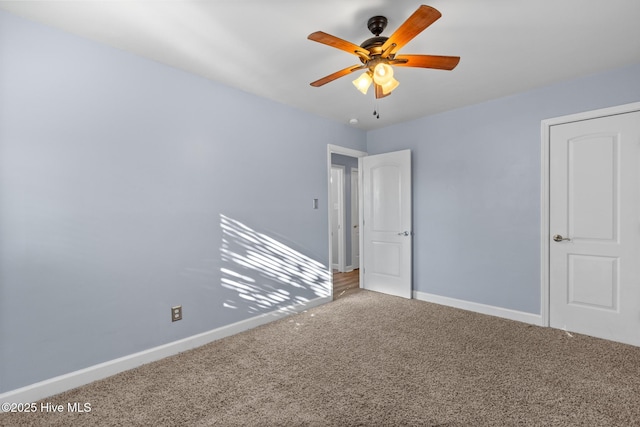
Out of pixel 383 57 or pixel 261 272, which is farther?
pixel 261 272

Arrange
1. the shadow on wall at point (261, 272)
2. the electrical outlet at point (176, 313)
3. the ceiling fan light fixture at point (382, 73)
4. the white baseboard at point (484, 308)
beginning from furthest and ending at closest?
the white baseboard at point (484, 308) < the shadow on wall at point (261, 272) < the electrical outlet at point (176, 313) < the ceiling fan light fixture at point (382, 73)

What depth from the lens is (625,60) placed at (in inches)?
103

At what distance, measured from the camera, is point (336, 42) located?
5.77 feet

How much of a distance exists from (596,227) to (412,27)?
2.68 metres

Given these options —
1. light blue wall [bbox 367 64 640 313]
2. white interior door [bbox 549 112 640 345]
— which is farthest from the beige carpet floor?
light blue wall [bbox 367 64 640 313]

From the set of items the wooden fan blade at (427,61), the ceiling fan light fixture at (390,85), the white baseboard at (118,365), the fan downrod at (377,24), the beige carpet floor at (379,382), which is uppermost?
the fan downrod at (377,24)

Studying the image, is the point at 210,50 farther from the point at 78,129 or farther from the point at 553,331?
the point at 553,331

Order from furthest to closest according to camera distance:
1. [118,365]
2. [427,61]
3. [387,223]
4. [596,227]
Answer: [387,223]
[596,227]
[118,365]
[427,61]

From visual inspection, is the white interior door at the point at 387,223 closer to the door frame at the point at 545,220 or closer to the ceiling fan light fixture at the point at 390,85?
the door frame at the point at 545,220

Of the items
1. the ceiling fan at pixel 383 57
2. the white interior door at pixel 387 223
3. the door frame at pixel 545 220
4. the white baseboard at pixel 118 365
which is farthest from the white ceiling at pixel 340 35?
the white baseboard at pixel 118 365

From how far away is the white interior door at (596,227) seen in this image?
2.74 metres

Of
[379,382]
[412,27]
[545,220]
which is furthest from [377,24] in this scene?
[545,220]

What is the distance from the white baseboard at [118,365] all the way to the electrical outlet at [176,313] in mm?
197

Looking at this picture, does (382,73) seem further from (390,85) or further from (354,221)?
(354,221)
